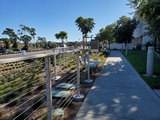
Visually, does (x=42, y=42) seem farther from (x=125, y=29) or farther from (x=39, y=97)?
(x=39, y=97)

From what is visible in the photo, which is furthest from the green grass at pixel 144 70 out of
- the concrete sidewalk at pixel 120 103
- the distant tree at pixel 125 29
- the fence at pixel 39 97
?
the distant tree at pixel 125 29

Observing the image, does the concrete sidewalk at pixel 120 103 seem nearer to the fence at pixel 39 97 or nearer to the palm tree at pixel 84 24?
the fence at pixel 39 97

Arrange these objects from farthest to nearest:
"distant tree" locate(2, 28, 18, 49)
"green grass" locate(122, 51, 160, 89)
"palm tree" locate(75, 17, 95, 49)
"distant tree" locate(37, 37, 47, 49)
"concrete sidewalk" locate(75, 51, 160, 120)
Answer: "distant tree" locate(37, 37, 47, 49)
"distant tree" locate(2, 28, 18, 49)
"palm tree" locate(75, 17, 95, 49)
"green grass" locate(122, 51, 160, 89)
"concrete sidewalk" locate(75, 51, 160, 120)

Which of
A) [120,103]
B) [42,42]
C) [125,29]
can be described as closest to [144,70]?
[120,103]

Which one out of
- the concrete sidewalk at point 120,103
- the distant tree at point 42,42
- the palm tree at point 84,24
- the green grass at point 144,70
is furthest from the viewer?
the distant tree at point 42,42

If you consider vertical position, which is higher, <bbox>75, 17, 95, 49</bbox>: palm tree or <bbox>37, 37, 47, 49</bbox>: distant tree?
<bbox>75, 17, 95, 49</bbox>: palm tree

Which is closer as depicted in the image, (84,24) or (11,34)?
(84,24)

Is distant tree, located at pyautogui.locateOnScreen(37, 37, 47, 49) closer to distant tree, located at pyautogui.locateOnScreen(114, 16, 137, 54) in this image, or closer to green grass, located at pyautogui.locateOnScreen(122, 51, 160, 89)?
distant tree, located at pyautogui.locateOnScreen(114, 16, 137, 54)

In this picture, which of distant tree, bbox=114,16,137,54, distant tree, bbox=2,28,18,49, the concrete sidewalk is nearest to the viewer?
the concrete sidewalk

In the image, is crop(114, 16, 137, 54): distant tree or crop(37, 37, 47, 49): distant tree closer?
crop(114, 16, 137, 54): distant tree

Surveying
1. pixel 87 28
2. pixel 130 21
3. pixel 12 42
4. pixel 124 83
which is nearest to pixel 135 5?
pixel 124 83

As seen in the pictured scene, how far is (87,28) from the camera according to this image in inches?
2197

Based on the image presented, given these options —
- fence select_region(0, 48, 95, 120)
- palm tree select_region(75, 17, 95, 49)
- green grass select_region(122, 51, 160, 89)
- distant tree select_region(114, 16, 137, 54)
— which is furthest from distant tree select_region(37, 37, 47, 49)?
fence select_region(0, 48, 95, 120)

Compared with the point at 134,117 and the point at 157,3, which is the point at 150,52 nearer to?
the point at 157,3
